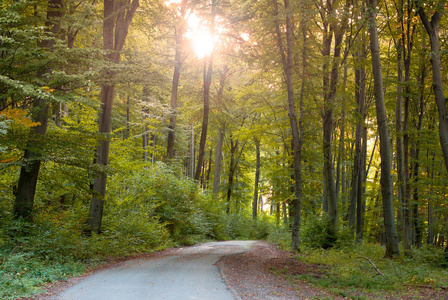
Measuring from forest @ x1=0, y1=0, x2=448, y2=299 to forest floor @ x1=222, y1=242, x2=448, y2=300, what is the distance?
4.42 feet

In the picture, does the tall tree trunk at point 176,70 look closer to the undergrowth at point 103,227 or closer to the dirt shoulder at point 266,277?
the undergrowth at point 103,227

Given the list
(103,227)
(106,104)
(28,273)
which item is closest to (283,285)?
(28,273)

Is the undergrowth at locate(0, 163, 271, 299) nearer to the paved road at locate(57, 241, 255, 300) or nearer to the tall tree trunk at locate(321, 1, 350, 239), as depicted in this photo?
the paved road at locate(57, 241, 255, 300)

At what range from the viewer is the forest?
25.9ft

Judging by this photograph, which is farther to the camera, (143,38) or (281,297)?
(143,38)

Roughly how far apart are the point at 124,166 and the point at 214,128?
29.8 feet

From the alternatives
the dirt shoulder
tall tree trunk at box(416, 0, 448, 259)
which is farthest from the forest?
the dirt shoulder

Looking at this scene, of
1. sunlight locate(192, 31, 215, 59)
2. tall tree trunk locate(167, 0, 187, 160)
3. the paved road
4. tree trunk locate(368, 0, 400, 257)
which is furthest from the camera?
sunlight locate(192, 31, 215, 59)

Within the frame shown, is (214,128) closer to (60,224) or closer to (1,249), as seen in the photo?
(60,224)

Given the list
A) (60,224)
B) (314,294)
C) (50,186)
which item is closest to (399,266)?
(314,294)

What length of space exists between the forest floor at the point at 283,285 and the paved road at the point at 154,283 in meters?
0.41

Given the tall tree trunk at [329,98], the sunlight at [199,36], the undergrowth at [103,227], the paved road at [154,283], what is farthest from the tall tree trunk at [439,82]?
the sunlight at [199,36]

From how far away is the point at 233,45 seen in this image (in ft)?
57.6

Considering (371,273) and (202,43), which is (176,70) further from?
(371,273)
